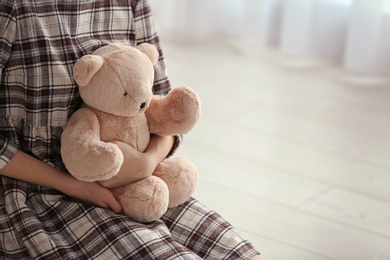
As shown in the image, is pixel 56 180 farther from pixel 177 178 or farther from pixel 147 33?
pixel 147 33

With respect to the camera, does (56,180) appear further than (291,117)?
No

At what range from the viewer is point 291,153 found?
2.06 meters

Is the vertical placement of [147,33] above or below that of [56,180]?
above

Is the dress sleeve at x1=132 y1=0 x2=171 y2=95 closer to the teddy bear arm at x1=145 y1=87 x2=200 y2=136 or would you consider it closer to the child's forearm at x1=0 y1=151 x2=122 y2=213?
the teddy bear arm at x1=145 y1=87 x2=200 y2=136

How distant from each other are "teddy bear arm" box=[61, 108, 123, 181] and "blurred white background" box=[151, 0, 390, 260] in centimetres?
49

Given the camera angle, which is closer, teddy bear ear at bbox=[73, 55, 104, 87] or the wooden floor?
teddy bear ear at bbox=[73, 55, 104, 87]

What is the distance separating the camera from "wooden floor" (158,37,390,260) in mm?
1700

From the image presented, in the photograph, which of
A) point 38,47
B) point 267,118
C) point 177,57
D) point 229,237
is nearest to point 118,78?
point 38,47

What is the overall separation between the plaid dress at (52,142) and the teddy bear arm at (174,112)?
12 cm

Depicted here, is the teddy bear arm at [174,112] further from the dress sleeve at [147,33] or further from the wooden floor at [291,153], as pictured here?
the wooden floor at [291,153]

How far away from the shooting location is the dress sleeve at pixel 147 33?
4.62ft

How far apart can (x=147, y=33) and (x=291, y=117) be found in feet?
3.08

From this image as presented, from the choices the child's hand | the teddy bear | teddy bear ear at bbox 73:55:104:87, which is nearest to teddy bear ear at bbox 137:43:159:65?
the teddy bear

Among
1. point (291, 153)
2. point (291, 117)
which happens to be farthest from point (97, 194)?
point (291, 117)
